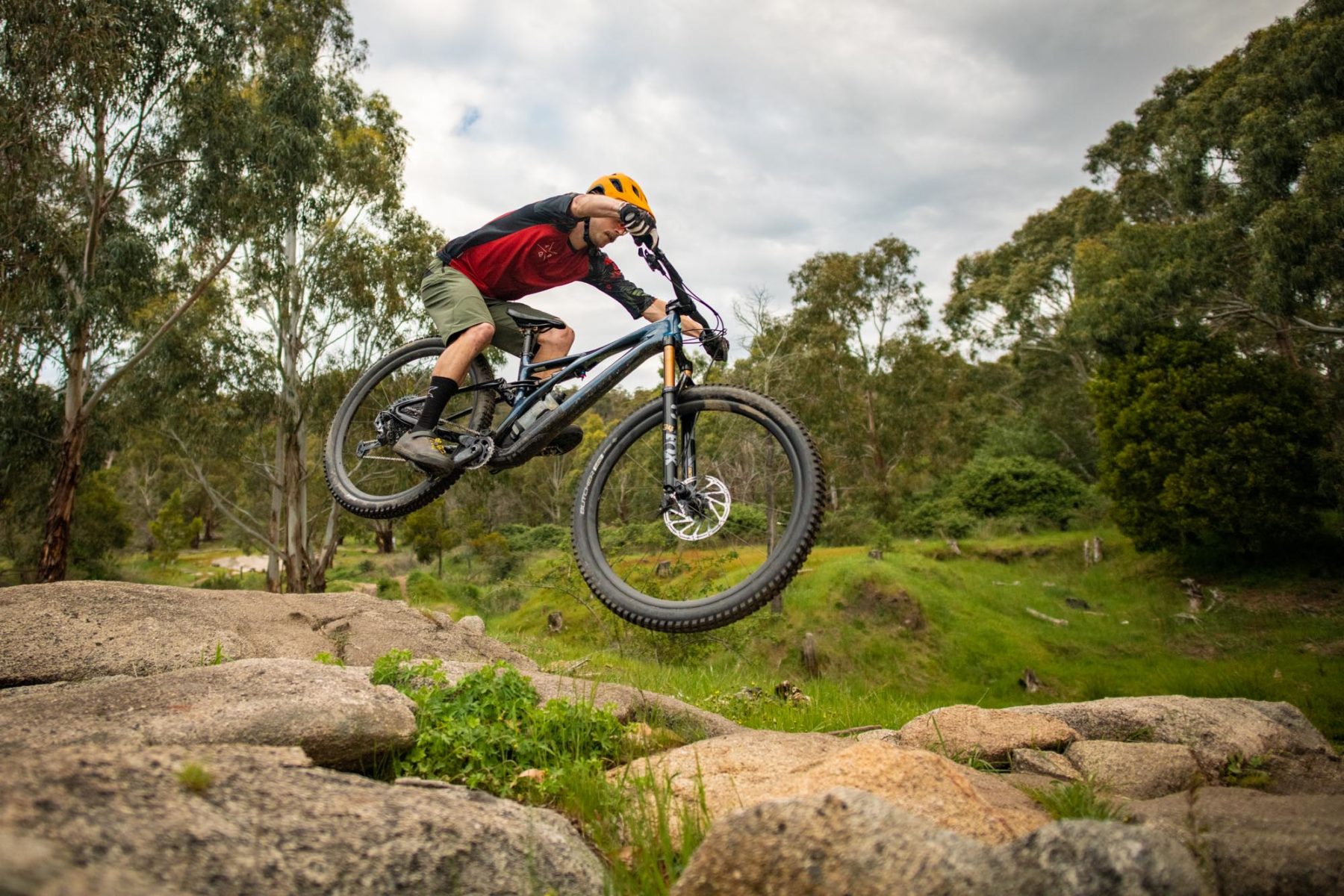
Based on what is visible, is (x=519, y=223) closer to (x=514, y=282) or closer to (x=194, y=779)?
(x=514, y=282)

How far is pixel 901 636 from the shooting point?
23.6 meters

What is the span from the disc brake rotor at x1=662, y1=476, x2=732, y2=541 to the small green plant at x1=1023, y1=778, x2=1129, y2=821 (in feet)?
6.16

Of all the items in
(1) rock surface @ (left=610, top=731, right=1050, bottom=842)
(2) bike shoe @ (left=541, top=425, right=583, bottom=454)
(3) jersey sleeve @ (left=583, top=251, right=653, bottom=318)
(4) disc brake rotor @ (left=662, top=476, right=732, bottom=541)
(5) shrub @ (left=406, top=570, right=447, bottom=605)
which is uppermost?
(3) jersey sleeve @ (left=583, top=251, right=653, bottom=318)

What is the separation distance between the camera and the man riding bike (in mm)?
4203

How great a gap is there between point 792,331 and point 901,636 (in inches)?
450

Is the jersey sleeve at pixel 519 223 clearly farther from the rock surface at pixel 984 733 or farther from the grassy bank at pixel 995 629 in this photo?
the grassy bank at pixel 995 629

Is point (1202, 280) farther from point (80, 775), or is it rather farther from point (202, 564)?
point (202, 564)

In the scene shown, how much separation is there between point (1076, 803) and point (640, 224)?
3.26m

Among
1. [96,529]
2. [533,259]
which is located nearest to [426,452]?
[533,259]

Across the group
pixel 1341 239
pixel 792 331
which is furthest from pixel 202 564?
pixel 1341 239

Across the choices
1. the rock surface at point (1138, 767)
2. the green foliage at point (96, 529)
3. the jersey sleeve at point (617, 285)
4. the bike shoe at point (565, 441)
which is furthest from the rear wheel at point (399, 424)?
the green foliage at point (96, 529)

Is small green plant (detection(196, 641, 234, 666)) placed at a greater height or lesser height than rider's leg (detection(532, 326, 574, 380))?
lesser

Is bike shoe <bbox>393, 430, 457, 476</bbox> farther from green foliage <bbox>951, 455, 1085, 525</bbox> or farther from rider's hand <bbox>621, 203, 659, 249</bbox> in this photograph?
green foliage <bbox>951, 455, 1085, 525</bbox>

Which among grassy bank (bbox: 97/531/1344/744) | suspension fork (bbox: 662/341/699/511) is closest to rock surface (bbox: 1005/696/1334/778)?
suspension fork (bbox: 662/341/699/511)
